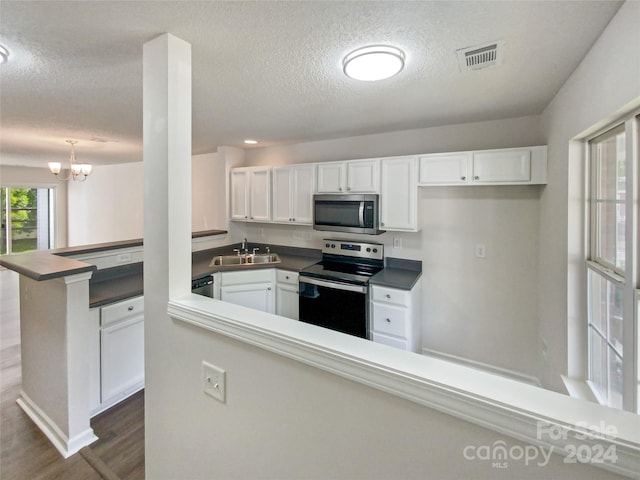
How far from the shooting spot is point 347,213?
317cm

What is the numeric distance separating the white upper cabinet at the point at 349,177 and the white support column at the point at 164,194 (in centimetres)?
201

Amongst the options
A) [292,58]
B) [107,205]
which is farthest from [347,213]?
[107,205]

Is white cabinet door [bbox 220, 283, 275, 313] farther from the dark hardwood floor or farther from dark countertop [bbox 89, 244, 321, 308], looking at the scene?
the dark hardwood floor

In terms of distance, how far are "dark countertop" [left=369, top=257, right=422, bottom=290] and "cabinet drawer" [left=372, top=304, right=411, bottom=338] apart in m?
0.21

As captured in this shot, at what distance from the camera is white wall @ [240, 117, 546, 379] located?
8.90ft

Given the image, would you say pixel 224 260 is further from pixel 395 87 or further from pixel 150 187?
pixel 395 87

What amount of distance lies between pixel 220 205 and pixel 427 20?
3.48 m

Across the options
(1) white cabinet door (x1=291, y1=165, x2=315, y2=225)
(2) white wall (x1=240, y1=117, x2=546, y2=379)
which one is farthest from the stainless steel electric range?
(1) white cabinet door (x1=291, y1=165, x2=315, y2=225)

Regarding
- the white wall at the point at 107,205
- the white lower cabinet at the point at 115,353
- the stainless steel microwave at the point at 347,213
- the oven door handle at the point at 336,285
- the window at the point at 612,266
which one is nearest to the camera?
the window at the point at 612,266

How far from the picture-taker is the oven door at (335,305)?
2826 millimetres

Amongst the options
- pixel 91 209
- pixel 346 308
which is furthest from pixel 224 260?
pixel 91 209

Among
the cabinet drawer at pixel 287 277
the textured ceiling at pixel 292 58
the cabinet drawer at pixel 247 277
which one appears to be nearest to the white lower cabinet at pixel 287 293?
the cabinet drawer at pixel 287 277

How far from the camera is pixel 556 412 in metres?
0.67

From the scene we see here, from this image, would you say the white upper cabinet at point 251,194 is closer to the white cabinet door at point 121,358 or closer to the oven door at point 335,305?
the oven door at point 335,305
